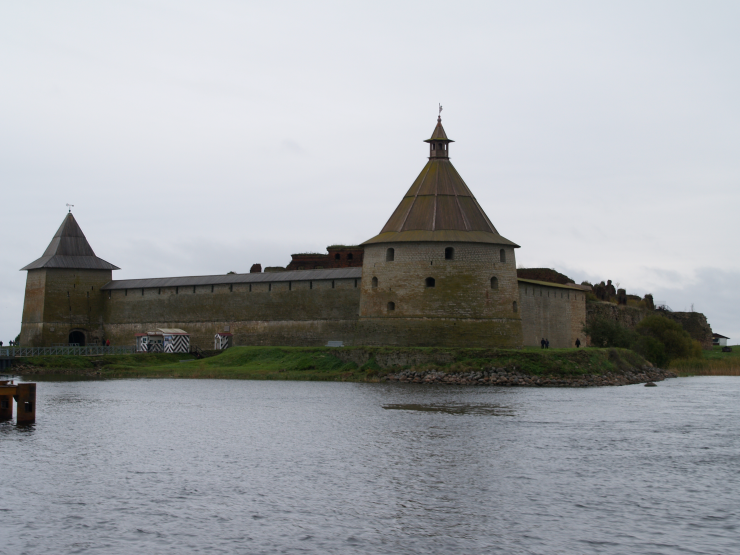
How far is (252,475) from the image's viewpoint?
38.9 ft

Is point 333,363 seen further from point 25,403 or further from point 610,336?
point 25,403

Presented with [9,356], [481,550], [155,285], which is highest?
[155,285]

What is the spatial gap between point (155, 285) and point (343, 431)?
83.6 ft

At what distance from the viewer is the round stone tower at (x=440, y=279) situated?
2919 cm

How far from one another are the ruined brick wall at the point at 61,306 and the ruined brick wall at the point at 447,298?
1661cm

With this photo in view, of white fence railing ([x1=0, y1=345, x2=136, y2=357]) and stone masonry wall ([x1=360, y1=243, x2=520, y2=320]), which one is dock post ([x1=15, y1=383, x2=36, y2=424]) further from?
white fence railing ([x1=0, y1=345, x2=136, y2=357])

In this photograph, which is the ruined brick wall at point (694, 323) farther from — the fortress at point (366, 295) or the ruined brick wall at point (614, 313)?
the fortress at point (366, 295)

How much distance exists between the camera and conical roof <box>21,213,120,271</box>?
132 feet

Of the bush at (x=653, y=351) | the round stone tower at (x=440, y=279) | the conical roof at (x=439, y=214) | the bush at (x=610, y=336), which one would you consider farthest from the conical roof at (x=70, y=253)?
the bush at (x=653, y=351)

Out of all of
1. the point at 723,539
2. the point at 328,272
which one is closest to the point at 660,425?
the point at 723,539

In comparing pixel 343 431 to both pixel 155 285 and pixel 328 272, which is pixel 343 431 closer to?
pixel 328 272

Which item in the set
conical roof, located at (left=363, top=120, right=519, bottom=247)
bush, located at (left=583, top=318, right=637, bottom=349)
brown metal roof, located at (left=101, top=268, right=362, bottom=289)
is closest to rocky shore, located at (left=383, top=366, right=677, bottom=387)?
conical roof, located at (left=363, top=120, right=519, bottom=247)

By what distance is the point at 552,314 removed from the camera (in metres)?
35.4

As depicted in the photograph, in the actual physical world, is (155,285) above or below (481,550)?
above
